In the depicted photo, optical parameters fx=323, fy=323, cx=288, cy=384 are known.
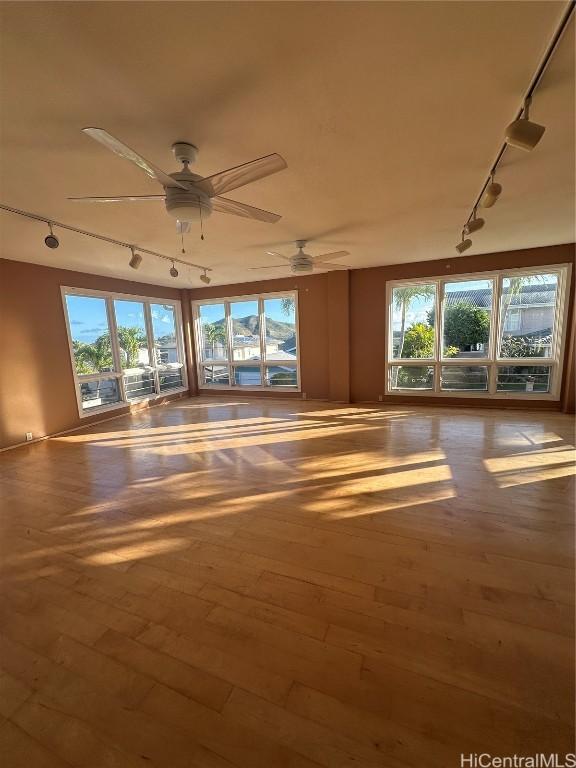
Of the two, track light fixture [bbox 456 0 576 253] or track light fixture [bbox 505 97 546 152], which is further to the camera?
track light fixture [bbox 505 97 546 152]

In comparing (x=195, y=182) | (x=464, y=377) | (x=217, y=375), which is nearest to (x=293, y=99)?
(x=195, y=182)

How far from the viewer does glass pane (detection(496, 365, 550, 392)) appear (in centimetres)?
550

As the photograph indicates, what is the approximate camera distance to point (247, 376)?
789 centimetres

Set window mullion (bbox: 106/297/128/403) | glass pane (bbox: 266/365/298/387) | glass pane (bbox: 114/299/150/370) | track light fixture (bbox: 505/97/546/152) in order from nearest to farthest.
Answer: track light fixture (bbox: 505/97/546/152) < window mullion (bbox: 106/297/128/403) < glass pane (bbox: 114/299/150/370) < glass pane (bbox: 266/365/298/387)

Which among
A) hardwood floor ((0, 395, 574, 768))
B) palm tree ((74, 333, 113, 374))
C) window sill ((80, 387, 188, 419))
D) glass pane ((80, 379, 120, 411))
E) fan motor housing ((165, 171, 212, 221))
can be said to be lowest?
hardwood floor ((0, 395, 574, 768))

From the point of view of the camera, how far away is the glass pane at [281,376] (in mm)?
7332

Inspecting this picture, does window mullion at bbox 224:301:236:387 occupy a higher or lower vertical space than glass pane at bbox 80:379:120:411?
higher

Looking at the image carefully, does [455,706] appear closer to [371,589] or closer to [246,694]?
[371,589]

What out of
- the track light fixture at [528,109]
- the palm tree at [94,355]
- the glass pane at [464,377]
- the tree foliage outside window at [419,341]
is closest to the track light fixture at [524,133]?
the track light fixture at [528,109]

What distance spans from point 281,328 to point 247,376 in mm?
1494

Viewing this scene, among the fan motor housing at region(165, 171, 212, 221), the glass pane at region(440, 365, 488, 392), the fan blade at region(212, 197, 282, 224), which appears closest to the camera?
the fan motor housing at region(165, 171, 212, 221)

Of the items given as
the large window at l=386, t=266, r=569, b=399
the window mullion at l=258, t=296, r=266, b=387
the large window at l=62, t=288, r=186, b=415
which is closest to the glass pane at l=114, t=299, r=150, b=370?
the large window at l=62, t=288, r=186, b=415

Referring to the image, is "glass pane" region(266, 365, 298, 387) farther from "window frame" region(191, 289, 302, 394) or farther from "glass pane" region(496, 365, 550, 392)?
"glass pane" region(496, 365, 550, 392)

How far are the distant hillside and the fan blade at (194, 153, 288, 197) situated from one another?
5.22 metres
